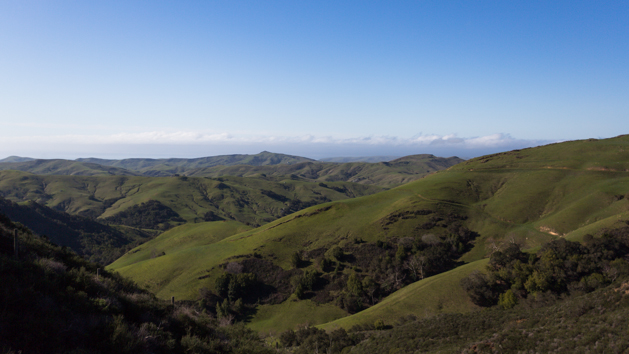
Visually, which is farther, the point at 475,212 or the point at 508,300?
the point at 475,212

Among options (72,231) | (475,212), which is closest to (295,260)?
(475,212)

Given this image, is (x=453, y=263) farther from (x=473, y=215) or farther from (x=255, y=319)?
(x=255, y=319)

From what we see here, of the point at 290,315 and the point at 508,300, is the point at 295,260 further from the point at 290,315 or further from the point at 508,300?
the point at 508,300

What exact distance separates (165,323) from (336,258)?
53.4 meters

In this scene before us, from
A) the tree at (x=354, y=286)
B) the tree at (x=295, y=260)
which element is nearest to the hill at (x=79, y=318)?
the tree at (x=354, y=286)

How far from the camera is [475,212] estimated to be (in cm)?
7269

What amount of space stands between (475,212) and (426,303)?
3982 centimetres

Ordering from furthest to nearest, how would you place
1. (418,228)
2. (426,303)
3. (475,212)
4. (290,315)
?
(475,212)
(418,228)
(290,315)
(426,303)

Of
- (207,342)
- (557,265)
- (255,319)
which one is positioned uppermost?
(207,342)

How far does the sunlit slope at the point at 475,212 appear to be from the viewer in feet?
197

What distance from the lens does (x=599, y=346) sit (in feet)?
58.9

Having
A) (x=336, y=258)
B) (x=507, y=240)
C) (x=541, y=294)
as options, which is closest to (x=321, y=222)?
(x=336, y=258)

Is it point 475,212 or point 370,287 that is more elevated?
point 475,212

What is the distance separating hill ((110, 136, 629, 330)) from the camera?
57.6m
